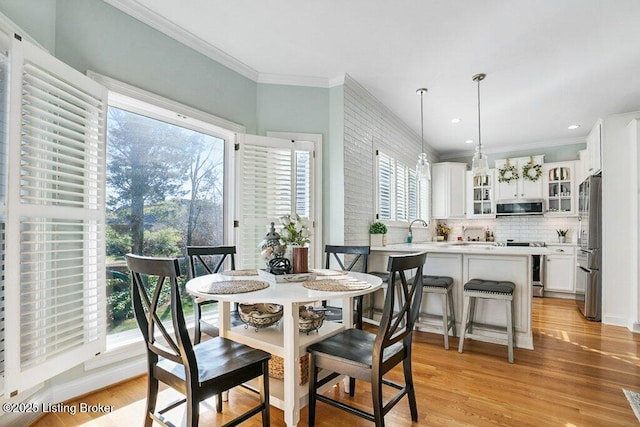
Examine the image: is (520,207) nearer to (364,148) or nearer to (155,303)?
(364,148)

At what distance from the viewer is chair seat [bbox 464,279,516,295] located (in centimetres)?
292

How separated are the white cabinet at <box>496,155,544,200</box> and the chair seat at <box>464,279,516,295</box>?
3598 millimetres

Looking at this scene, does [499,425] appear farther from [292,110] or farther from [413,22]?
[292,110]

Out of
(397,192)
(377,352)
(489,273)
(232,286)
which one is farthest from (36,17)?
(397,192)

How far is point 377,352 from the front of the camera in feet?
5.30

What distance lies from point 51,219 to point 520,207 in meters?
6.71

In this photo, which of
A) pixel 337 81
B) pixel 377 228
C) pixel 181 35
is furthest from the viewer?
pixel 377 228

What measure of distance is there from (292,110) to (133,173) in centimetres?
179

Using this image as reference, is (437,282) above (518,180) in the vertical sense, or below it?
below

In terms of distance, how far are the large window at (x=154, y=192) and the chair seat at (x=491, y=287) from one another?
2.55 m

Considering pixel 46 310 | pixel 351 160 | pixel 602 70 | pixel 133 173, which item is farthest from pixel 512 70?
pixel 46 310

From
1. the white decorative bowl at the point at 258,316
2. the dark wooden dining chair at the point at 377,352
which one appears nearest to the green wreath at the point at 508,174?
the dark wooden dining chair at the point at 377,352

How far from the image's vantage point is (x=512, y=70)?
10.9 ft

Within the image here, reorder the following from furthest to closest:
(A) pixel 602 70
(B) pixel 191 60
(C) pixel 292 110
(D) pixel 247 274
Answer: (C) pixel 292 110 → (A) pixel 602 70 → (B) pixel 191 60 → (D) pixel 247 274
